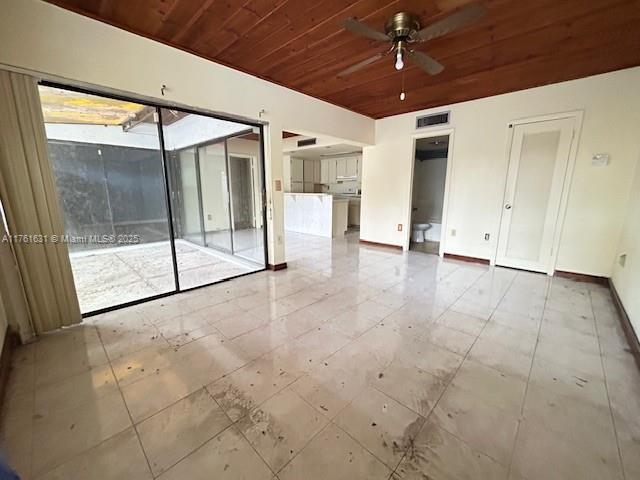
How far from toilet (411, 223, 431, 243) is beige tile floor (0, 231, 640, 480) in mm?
3241

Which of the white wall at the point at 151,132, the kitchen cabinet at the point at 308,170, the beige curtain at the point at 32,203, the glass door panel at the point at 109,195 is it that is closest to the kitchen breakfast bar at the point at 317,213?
the kitchen cabinet at the point at 308,170

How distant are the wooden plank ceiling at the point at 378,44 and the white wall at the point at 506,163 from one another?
28 cm

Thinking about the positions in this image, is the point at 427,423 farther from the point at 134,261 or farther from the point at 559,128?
the point at 134,261

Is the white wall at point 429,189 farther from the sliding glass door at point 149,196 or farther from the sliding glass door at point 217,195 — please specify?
the sliding glass door at point 149,196

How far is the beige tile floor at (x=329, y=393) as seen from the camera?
3.68ft

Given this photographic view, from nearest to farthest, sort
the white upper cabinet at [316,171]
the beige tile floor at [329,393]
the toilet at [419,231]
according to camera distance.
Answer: the beige tile floor at [329,393] < the toilet at [419,231] < the white upper cabinet at [316,171]

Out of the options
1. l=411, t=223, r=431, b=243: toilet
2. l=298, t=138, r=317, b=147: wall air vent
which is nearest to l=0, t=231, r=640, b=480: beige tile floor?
l=411, t=223, r=431, b=243: toilet

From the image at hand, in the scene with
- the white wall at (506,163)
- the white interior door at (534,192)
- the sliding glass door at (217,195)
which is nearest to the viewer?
the white wall at (506,163)

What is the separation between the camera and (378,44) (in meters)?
2.43

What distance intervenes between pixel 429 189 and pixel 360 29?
496cm

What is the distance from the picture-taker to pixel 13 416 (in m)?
1.33

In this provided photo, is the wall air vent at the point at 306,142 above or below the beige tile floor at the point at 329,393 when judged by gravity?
above

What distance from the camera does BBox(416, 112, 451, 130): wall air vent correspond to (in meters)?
4.15

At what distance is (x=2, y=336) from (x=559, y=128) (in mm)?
5829
